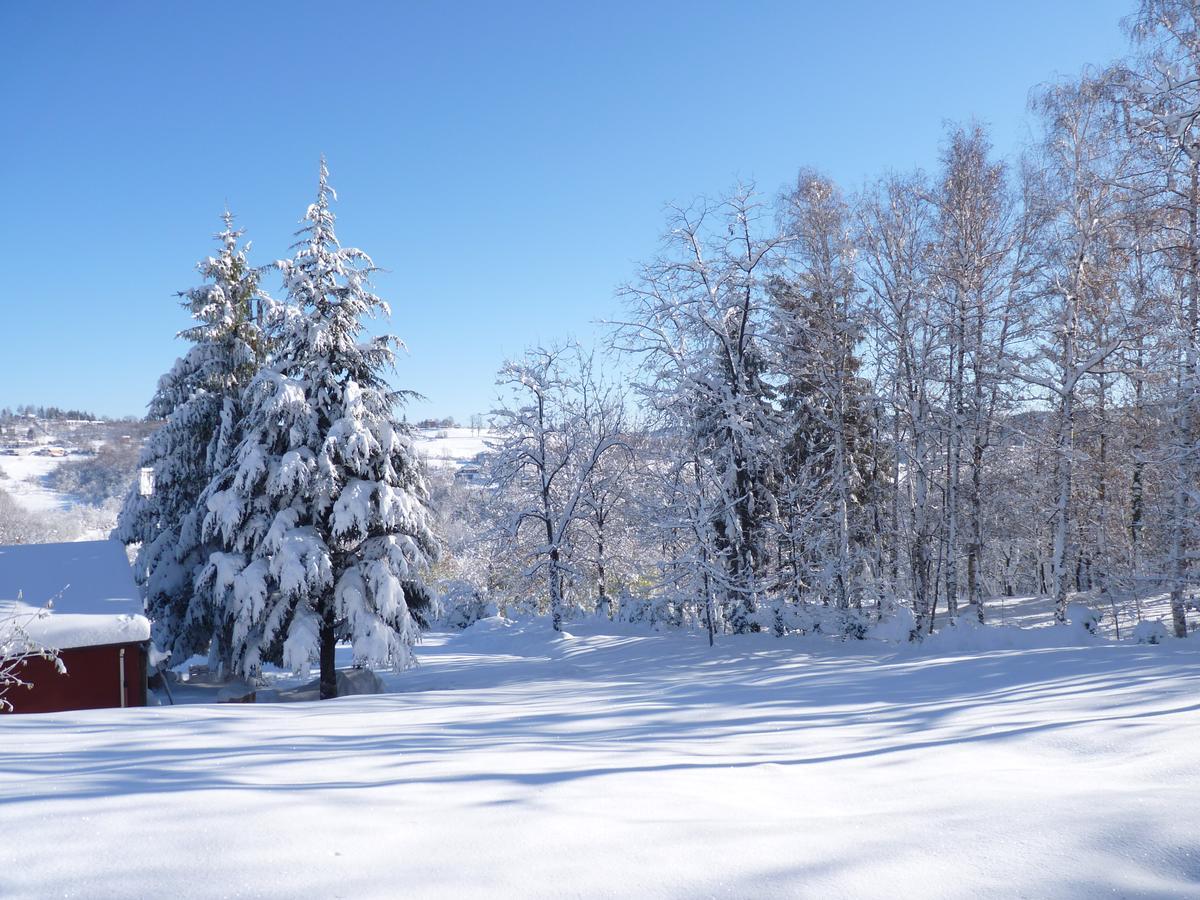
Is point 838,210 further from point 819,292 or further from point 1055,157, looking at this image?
point 1055,157

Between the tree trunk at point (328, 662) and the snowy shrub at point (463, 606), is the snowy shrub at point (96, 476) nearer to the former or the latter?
the snowy shrub at point (463, 606)

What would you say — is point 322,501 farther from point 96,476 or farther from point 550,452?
point 96,476

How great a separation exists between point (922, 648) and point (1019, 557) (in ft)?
70.4

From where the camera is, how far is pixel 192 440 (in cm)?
1677

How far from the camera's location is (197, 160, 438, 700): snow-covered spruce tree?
13383 mm

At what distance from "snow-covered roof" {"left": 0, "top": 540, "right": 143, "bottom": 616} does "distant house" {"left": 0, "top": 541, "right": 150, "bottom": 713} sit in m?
0.02

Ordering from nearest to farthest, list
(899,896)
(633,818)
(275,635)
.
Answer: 1. (899,896)
2. (633,818)
3. (275,635)

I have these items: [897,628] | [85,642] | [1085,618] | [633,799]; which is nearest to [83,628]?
[85,642]

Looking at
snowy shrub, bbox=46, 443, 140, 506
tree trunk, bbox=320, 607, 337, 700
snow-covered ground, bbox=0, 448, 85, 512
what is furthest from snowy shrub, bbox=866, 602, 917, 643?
snowy shrub, bbox=46, 443, 140, 506

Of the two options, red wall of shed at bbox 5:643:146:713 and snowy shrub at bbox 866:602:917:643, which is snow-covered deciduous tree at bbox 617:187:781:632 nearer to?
snowy shrub at bbox 866:602:917:643

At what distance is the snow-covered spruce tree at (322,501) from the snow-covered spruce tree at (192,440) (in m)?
2.64

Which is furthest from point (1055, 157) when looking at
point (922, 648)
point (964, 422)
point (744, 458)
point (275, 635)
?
point (275, 635)

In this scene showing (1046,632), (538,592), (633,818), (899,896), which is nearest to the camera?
(899,896)

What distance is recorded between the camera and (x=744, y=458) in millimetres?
16797
